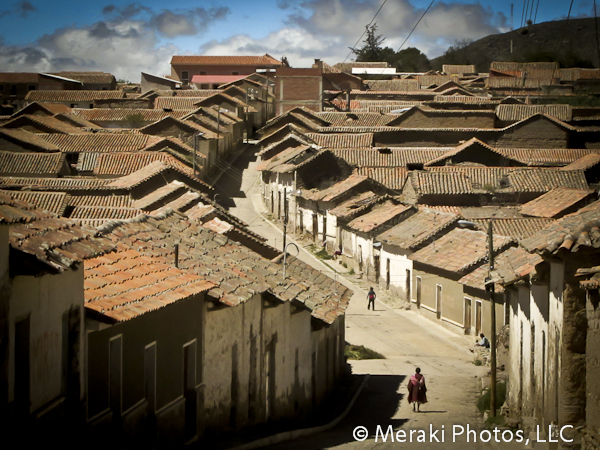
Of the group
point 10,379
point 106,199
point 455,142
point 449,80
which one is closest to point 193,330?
point 10,379

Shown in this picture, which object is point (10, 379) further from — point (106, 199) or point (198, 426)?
point (106, 199)

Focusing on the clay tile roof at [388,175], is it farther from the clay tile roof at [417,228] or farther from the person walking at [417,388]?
the person walking at [417,388]

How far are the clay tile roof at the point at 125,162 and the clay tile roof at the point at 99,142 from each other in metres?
3.24

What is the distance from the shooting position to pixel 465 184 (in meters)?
42.4

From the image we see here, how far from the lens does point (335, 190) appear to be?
43.6 meters

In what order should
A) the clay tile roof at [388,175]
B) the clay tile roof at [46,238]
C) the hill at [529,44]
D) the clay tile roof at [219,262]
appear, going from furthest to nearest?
the hill at [529,44] → the clay tile roof at [388,175] → the clay tile roof at [219,262] → the clay tile roof at [46,238]

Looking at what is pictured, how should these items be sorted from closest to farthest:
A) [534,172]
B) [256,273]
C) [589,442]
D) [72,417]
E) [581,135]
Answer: [72,417]
[589,442]
[256,273]
[534,172]
[581,135]

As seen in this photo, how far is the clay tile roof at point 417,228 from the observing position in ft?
112

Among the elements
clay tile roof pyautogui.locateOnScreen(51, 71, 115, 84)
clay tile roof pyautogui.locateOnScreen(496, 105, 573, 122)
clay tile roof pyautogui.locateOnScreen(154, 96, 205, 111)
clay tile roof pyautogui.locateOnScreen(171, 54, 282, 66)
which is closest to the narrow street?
clay tile roof pyautogui.locateOnScreen(154, 96, 205, 111)

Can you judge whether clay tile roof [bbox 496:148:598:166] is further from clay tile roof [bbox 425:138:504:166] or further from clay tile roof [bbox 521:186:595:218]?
clay tile roof [bbox 521:186:595:218]

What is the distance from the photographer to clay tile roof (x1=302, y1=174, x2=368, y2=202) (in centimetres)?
4246

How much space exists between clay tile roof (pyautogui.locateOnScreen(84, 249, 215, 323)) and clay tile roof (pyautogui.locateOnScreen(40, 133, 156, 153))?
1400 inches

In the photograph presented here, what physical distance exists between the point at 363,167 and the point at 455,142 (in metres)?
13.9

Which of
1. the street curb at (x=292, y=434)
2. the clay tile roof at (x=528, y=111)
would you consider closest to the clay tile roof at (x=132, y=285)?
the street curb at (x=292, y=434)
